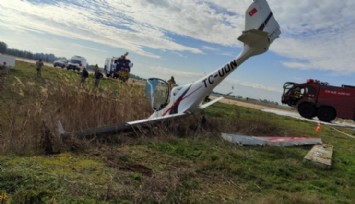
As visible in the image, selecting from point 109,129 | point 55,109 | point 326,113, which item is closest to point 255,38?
point 109,129

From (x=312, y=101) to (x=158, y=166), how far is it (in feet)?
51.2

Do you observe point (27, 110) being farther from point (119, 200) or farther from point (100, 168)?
point (119, 200)

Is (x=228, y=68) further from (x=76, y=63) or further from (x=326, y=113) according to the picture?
(x=76, y=63)

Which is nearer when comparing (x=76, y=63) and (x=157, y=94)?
(x=157, y=94)

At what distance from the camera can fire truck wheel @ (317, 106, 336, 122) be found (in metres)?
19.7

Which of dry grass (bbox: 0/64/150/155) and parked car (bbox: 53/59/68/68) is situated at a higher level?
parked car (bbox: 53/59/68/68)

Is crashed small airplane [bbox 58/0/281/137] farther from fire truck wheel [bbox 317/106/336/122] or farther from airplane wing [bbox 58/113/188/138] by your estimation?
fire truck wheel [bbox 317/106/336/122]

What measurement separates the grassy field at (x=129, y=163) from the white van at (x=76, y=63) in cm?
4084

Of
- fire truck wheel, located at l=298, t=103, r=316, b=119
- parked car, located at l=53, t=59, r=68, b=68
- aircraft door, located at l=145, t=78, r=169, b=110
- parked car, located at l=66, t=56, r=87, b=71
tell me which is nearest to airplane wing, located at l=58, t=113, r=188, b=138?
aircraft door, located at l=145, t=78, r=169, b=110

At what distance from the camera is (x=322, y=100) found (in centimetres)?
1984

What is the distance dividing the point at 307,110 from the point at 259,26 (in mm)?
9881

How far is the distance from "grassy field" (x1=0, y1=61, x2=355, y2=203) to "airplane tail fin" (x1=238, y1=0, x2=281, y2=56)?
272 cm

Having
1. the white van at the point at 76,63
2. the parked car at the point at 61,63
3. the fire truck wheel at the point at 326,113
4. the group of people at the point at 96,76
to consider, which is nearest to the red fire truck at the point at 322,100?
the fire truck wheel at the point at 326,113

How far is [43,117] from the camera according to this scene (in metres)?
7.45
